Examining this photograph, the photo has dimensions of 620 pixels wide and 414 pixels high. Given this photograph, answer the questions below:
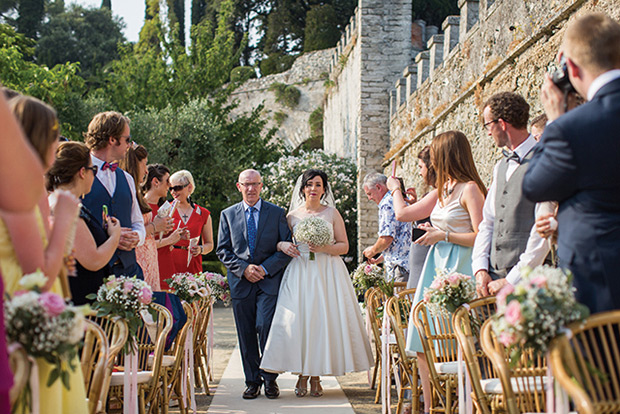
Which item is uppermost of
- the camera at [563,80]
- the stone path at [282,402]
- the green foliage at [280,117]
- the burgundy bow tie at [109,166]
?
the green foliage at [280,117]

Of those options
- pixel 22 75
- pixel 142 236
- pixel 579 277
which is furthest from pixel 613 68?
pixel 22 75

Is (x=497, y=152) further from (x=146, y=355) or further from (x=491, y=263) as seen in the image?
(x=146, y=355)

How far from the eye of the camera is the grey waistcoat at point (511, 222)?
11.7 feet

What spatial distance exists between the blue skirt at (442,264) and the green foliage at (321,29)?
1290 inches

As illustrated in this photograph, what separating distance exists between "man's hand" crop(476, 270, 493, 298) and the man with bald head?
116 inches

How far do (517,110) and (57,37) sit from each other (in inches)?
1799

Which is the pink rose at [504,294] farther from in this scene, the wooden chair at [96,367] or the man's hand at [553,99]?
the wooden chair at [96,367]

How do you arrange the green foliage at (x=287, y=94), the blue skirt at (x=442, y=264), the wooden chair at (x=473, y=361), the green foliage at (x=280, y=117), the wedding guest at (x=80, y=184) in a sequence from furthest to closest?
1. the green foliage at (x=287, y=94)
2. the green foliage at (x=280, y=117)
3. the blue skirt at (x=442, y=264)
4. the wedding guest at (x=80, y=184)
5. the wooden chair at (x=473, y=361)

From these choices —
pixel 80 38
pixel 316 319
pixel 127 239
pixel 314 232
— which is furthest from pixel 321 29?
pixel 127 239

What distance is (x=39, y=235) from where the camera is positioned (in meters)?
2.15

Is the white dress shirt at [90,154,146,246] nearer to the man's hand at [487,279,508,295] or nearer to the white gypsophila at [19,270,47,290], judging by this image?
the man's hand at [487,279,508,295]

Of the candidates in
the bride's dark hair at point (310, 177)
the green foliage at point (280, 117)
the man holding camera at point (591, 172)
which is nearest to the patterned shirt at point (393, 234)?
the bride's dark hair at point (310, 177)

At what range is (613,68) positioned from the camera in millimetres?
2451

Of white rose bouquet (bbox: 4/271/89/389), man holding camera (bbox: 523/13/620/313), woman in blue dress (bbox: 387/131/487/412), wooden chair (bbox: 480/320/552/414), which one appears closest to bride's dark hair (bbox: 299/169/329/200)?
woman in blue dress (bbox: 387/131/487/412)
